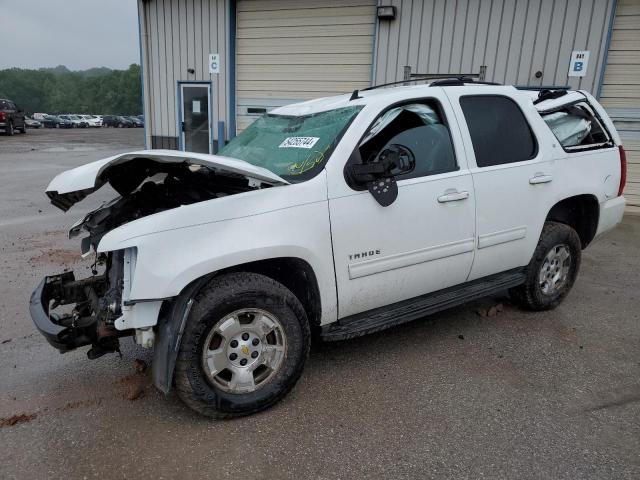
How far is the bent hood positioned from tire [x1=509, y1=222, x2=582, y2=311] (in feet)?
8.39

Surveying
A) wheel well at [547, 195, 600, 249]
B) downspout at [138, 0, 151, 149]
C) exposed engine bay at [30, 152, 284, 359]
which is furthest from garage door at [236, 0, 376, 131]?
exposed engine bay at [30, 152, 284, 359]

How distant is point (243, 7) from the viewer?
11.4 meters

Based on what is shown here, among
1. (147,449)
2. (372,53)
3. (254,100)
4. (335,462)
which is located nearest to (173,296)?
(147,449)

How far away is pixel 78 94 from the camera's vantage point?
118 m

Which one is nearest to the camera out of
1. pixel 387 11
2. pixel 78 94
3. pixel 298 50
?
pixel 387 11

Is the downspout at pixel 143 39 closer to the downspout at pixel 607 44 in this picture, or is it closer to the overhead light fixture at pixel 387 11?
the overhead light fixture at pixel 387 11

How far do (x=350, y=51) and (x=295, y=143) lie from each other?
26.7 ft

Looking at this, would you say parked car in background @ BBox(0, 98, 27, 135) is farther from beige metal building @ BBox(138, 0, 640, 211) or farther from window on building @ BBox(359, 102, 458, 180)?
window on building @ BBox(359, 102, 458, 180)

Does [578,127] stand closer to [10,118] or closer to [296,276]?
[296,276]

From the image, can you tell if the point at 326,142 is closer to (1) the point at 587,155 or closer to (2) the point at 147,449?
(2) the point at 147,449

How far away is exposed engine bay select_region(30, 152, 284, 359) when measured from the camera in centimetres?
267

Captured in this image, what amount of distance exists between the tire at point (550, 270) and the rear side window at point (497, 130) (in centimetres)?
80

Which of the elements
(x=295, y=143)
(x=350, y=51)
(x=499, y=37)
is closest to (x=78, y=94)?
(x=350, y=51)

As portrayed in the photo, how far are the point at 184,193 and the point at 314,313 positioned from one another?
1.19 meters
